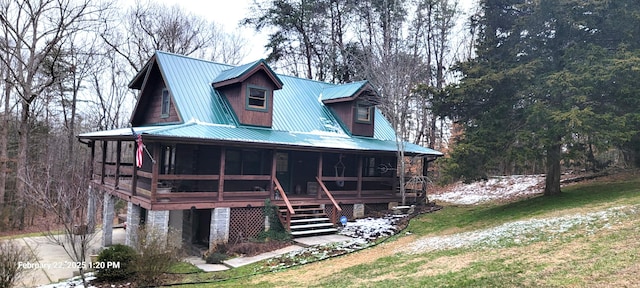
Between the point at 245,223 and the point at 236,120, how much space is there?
411 centimetres

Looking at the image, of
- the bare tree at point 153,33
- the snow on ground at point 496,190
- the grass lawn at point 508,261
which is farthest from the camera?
the bare tree at point 153,33

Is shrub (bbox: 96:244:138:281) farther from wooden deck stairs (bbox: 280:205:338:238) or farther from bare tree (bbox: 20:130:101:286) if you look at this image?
wooden deck stairs (bbox: 280:205:338:238)

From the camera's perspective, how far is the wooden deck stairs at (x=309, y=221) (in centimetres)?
1413

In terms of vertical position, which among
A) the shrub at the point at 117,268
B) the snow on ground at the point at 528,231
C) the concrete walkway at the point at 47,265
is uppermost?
the snow on ground at the point at 528,231

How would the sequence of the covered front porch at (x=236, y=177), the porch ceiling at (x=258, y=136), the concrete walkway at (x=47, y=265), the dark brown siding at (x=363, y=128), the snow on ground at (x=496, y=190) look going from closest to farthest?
the concrete walkway at (x=47, y=265) < the porch ceiling at (x=258, y=136) < the covered front porch at (x=236, y=177) < the dark brown siding at (x=363, y=128) < the snow on ground at (x=496, y=190)

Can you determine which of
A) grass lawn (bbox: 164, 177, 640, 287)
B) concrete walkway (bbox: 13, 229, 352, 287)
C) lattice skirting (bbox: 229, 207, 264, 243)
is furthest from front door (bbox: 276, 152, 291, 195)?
grass lawn (bbox: 164, 177, 640, 287)

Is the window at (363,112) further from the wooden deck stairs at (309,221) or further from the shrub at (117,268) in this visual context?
the shrub at (117,268)

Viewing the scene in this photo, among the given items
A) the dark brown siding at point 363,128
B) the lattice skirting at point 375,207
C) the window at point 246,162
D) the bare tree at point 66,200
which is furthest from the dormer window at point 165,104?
the lattice skirting at point 375,207

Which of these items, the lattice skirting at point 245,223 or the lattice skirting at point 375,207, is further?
the lattice skirting at point 375,207

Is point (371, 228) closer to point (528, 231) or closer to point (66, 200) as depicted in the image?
point (528, 231)

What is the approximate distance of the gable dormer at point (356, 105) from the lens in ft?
62.8

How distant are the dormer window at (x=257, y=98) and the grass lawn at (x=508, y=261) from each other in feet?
22.8

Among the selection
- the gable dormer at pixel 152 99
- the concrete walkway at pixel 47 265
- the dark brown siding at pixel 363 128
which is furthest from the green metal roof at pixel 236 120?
the concrete walkway at pixel 47 265

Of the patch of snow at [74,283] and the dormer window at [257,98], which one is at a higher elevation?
the dormer window at [257,98]
